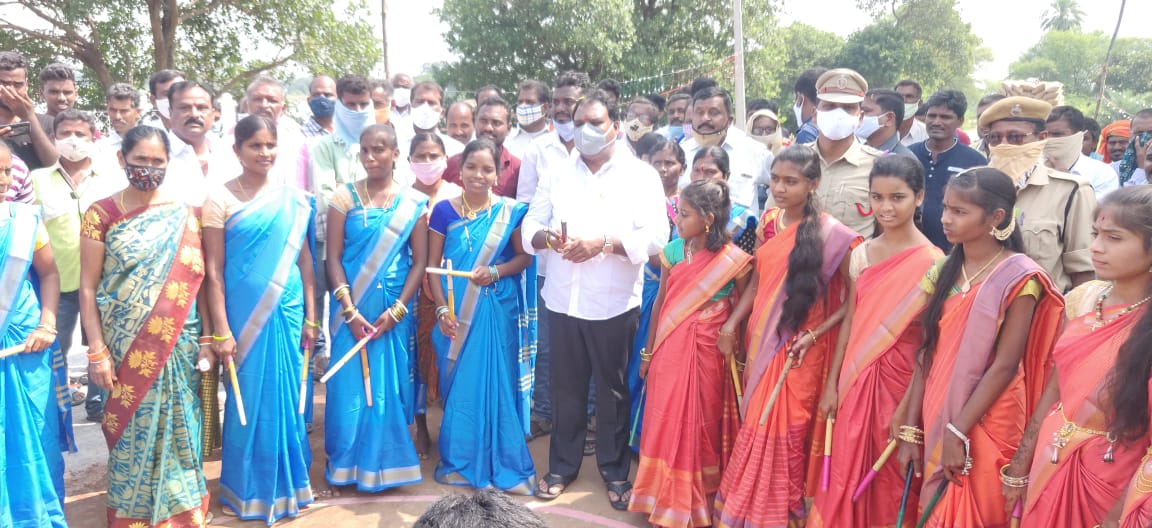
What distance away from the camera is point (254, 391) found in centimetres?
383

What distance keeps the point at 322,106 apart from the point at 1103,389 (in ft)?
17.6

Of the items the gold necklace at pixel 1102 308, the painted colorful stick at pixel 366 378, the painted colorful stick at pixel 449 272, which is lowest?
the painted colorful stick at pixel 366 378

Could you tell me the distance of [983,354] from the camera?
2.74m

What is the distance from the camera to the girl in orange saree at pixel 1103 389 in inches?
86.5

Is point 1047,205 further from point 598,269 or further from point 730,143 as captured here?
point 598,269

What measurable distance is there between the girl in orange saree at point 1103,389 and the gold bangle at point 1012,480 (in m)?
0.11

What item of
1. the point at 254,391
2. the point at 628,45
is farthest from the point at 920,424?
the point at 628,45

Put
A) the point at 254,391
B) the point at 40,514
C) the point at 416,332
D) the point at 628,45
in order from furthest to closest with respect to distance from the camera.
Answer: the point at 628,45
the point at 416,332
the point at 254,391
the point at 40,514

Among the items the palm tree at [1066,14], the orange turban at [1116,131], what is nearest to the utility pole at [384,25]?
the orange turban at [1116,131]

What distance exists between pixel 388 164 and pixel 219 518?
1.99m

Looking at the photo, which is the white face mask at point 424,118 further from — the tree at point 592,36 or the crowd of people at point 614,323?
the tree at point 592,36

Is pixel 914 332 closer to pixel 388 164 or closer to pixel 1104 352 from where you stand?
pixel 1104 352

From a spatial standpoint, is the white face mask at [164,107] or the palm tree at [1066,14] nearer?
the white face mask at [164,107]

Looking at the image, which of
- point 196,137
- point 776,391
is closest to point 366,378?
point 196,137
